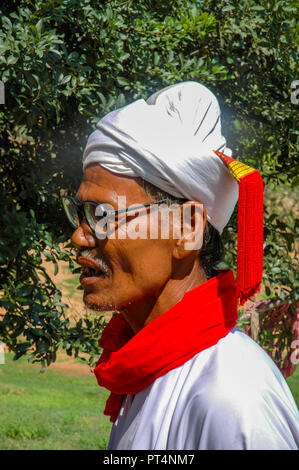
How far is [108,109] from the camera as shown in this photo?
400 centimetres

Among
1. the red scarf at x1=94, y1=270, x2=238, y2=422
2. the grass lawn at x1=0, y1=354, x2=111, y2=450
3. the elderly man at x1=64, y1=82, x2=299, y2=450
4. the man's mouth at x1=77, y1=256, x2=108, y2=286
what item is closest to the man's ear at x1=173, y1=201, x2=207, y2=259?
the elderly man at x1=64, y1=82, x2=299, y2=450

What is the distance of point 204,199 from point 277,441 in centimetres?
82

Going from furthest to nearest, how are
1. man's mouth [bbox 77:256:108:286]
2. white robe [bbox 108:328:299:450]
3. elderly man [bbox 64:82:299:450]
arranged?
man's mouth [bbox 77:256:108:286] < elderly man [bbox 64:82:299:450] < white robe [bbox 108:328:299:450]

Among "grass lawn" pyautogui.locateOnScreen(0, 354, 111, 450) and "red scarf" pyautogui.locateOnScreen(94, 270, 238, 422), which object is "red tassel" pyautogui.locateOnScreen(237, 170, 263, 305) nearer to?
"red scarf" pyautogui.locateOnScreen(94, 270, 238, 422)

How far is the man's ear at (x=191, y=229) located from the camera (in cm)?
202

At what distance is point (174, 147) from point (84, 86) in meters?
2.04

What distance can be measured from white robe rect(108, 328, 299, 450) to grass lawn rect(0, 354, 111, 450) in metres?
5.38

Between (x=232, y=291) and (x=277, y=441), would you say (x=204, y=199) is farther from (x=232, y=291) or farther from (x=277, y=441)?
(x=277, y=441)

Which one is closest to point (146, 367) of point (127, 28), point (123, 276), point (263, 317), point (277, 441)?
point (123, 276)

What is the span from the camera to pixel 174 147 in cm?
204

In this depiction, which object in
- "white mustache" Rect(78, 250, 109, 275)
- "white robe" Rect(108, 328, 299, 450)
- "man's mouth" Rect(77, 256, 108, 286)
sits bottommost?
"white robe" Rect(108, 328, 299, 450)

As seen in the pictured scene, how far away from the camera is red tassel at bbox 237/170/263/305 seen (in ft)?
6.36

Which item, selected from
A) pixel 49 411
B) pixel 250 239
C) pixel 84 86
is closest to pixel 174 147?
pixel 250 239

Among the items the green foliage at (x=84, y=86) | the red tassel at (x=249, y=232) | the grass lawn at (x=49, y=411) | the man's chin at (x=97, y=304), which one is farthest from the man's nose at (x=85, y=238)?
the grass lawn at (x=49, y=411)
